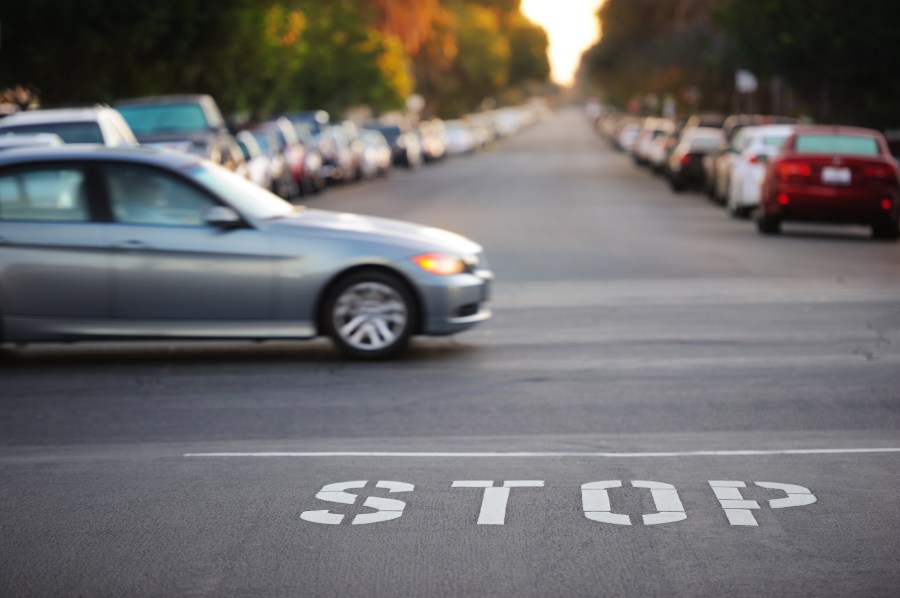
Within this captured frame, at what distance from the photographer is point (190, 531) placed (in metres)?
6.94

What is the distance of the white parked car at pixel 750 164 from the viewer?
28094mm

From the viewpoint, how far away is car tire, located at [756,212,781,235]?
24516 millimetres

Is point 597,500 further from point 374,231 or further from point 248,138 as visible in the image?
point 248,138

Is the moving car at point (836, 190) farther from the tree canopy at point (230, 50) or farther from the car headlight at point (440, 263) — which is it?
the tree canopy at point (230, 50)

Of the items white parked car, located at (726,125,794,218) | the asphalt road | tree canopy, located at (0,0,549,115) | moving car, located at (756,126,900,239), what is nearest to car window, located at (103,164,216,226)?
the asphalt road

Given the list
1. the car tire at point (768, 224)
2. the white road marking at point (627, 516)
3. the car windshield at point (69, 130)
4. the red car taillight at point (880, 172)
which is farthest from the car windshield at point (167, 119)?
the white road marking at point (627, 516)

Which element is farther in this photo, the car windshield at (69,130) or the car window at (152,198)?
the car windshield at (69,130)

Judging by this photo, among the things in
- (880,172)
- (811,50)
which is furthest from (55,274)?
(811,50)

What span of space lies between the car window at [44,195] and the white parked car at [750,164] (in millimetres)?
16892

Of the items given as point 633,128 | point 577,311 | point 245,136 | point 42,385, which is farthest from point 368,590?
point 633,128

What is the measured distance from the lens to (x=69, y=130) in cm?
2139

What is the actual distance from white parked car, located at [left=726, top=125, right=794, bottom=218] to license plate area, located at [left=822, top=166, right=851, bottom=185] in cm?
312

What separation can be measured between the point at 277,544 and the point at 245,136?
27.4 metres

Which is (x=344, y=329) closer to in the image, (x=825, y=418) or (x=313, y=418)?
(x=313, y=418)
